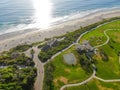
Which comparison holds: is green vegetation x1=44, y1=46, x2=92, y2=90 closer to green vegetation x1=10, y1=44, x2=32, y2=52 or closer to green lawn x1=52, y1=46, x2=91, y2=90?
green lawn x1=52, y1=46, x2=91, y2=90

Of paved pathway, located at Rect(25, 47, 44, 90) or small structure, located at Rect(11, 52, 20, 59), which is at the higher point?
small structure, located at Rect(11, 52, 20, 59)

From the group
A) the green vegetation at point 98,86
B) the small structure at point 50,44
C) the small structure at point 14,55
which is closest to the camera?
the green vegetation at point 98,86

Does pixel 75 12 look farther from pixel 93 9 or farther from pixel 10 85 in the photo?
pixel 10 85

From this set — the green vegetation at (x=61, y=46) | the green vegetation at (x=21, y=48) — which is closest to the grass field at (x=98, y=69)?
the green vegetation at (x=61, y=46)

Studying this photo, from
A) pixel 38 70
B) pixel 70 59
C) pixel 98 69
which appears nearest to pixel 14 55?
pixel 38 70

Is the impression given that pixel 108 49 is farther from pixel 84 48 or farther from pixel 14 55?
pixel 14 55

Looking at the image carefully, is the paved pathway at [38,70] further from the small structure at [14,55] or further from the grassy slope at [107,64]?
the grassy slope at [107,64]

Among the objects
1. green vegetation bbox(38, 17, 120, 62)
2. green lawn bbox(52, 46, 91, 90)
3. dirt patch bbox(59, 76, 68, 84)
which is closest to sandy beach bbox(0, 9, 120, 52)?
green vegetation bbox(38, 17, 120, 62)
